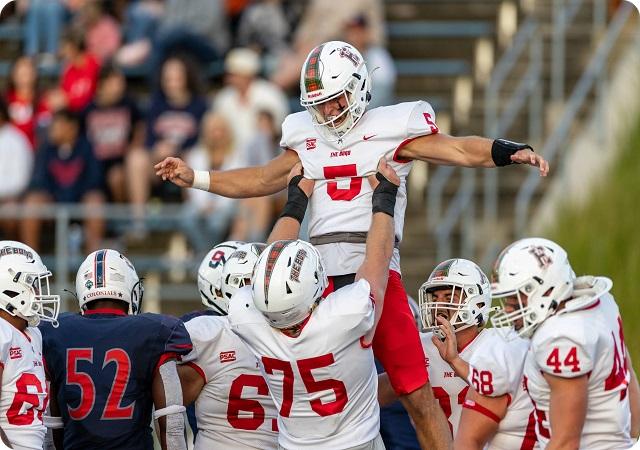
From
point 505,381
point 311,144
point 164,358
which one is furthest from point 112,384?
point 505,381

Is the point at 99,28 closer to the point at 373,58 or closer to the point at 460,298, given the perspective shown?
the point at 373,58

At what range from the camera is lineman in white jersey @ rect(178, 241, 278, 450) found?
8953 mm

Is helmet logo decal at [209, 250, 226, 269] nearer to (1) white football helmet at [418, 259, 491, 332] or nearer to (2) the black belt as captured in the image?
(2) the black belt

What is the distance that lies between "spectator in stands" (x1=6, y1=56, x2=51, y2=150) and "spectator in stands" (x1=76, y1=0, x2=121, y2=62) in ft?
2.63

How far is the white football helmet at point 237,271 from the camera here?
913 cm

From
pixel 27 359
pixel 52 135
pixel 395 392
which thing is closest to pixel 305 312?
pixel 395 392

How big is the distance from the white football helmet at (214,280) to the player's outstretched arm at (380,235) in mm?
1198

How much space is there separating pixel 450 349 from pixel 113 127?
8388 mm

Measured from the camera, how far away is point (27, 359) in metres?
8.27

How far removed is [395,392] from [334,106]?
169cm

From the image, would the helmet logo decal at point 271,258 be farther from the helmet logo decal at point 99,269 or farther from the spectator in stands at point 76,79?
the spectator in stands at point 76,79

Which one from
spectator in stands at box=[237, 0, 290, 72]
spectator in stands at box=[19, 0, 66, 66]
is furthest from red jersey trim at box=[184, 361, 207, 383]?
spectator in stands at box=[19, 0, 66, 66]

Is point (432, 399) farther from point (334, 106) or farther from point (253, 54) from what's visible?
point (253, 54)

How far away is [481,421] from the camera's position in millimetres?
7867
